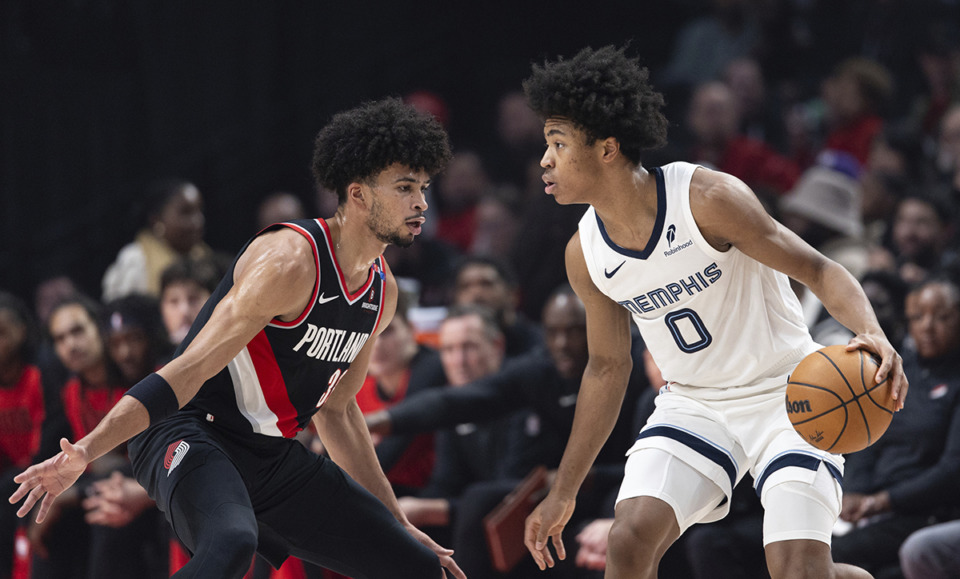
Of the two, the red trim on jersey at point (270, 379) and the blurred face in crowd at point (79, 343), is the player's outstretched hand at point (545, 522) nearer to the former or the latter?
the red trim on jersey at point (270, 379)

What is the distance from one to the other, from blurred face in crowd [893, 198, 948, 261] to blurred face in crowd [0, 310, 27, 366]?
5523 mm

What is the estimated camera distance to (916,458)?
214 inches

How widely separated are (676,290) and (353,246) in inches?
45.8

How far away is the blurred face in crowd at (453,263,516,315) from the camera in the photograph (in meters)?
6.98

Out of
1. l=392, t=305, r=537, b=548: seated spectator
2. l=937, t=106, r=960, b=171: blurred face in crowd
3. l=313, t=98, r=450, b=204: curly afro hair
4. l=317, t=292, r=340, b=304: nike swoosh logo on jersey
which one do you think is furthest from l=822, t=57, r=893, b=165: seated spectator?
l=317, t=292, r=340, b=304: nike swoosh logo on jersey

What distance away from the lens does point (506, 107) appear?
9.78 meters

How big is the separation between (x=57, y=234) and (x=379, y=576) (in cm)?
607

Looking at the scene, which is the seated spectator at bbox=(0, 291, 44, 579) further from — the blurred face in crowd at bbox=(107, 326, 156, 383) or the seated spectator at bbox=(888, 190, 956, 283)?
the seated spectator at bbox=(888, 190, 956, 283)

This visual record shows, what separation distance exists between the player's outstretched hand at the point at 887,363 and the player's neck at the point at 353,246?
1.67m

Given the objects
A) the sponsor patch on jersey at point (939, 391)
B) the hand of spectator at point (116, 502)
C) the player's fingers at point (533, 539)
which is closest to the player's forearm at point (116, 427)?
the player's fingers at point (533, 539)

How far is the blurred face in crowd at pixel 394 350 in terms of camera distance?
6.41 meters

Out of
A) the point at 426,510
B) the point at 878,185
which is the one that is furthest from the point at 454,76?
the point at 426,510

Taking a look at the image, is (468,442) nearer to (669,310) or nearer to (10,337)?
(669,310)

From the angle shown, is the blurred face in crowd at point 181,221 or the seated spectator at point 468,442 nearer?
the seated spectator at point 468,442
